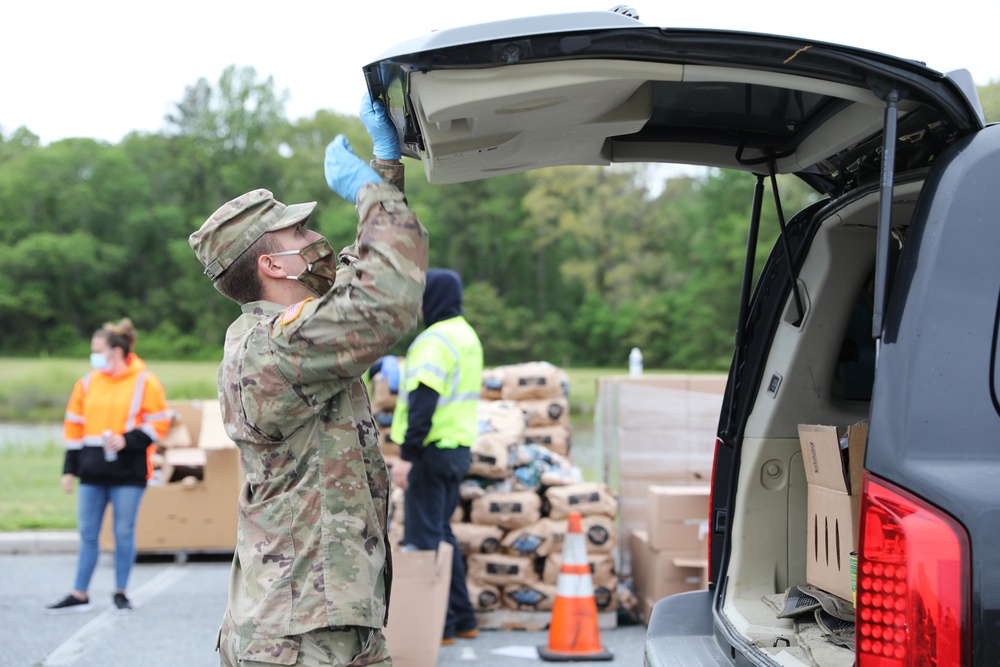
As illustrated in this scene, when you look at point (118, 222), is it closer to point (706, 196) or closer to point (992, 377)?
point (706, 196)

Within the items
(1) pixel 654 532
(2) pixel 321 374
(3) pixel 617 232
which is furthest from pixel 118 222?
(2) pixel 321 374

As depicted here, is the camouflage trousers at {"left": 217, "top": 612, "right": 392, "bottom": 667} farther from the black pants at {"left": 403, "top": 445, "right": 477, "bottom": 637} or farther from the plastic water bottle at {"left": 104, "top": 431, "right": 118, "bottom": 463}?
the plastic water bottle at {"left": 104, "top": 431, "right": 118, "bottom": 463}

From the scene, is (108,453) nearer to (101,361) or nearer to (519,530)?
(101,361)

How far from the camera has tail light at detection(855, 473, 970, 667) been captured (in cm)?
185

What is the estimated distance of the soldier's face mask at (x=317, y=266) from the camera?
280 centimetres

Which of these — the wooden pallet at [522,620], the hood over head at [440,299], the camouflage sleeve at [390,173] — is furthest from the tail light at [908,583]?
the wooden pallet at [522,620]

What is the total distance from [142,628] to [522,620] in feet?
8.74

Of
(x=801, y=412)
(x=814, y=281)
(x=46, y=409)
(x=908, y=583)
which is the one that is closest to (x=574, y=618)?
(x=801, y=412)

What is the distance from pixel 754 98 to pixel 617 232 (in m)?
41.4

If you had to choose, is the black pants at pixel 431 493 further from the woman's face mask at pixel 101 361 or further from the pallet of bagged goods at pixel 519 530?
the woman's face mask at pixel 101 361

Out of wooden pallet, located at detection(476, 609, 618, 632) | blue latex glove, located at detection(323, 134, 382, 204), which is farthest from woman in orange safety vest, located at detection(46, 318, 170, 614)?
blue latex glove, located at detection(323, 134, 382, 204)

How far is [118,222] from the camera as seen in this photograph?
48.6m

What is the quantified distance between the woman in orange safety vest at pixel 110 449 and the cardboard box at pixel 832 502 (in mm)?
5650

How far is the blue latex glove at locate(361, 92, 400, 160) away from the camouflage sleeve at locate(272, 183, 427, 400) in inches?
7.1
